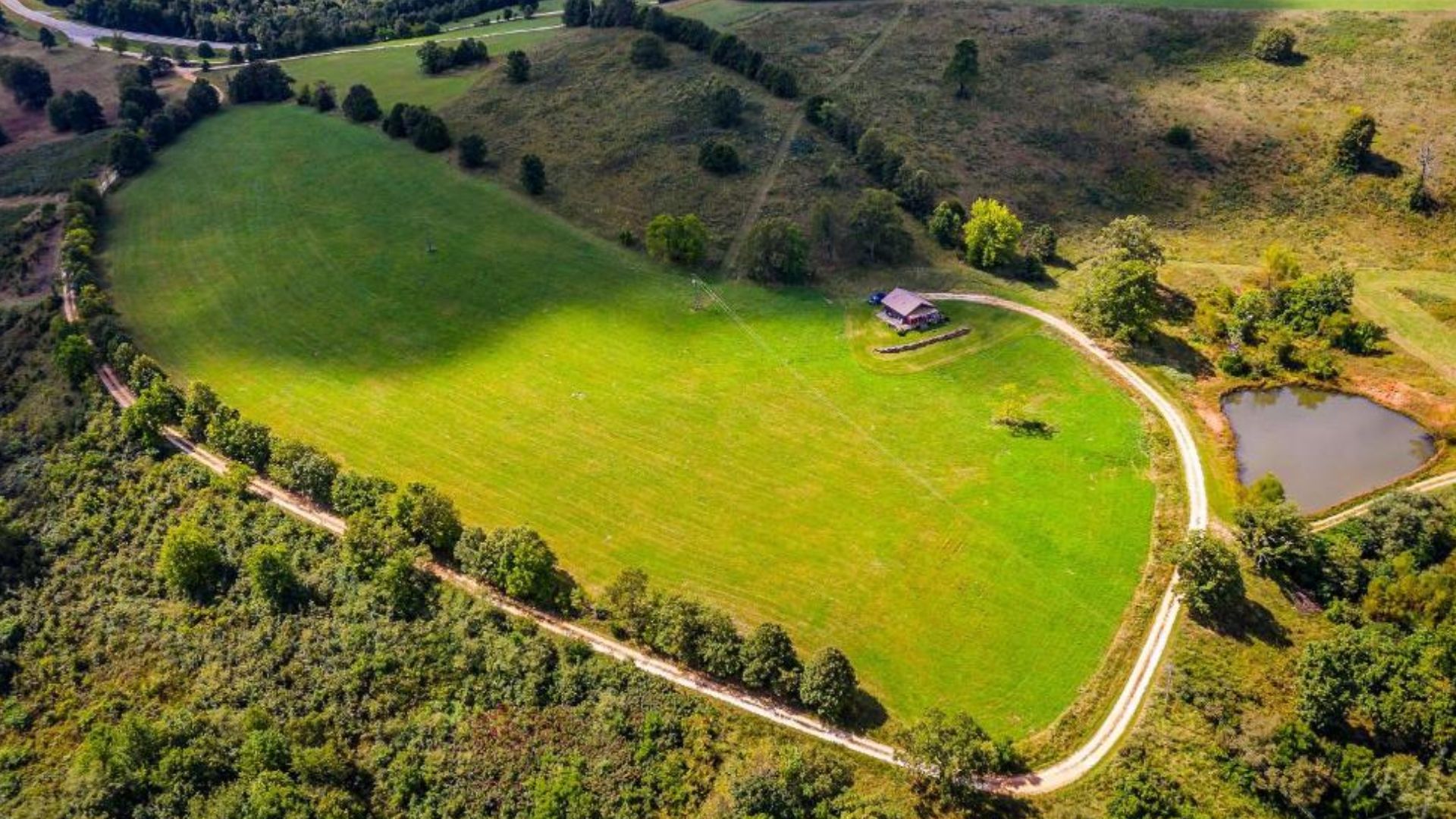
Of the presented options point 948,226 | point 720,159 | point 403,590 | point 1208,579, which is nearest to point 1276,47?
point 948,226

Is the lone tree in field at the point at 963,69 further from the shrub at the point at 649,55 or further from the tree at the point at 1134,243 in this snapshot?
the shrub at the point at 649,55

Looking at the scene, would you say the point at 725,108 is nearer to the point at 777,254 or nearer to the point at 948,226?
the point at 777,254

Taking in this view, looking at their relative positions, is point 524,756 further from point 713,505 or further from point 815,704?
point 713,505

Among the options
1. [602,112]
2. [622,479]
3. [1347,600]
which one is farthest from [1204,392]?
[602,112]

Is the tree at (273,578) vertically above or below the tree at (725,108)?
below

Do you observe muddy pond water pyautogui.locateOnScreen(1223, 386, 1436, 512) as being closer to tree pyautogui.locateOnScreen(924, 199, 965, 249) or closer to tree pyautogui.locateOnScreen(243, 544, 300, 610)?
tree pyautogui.locateOnScreen(924, 199, 965, 249)

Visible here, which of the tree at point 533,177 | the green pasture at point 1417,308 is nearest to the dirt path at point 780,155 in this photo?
the tree at point 533,177

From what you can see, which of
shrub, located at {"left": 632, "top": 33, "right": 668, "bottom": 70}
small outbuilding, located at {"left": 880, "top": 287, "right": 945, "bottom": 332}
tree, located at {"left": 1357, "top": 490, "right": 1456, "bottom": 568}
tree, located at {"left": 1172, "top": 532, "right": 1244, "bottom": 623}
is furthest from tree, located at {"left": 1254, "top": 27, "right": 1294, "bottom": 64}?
tree, located at {"left": 1172, "top": 532, "right": 1244, "bottom": 623}
